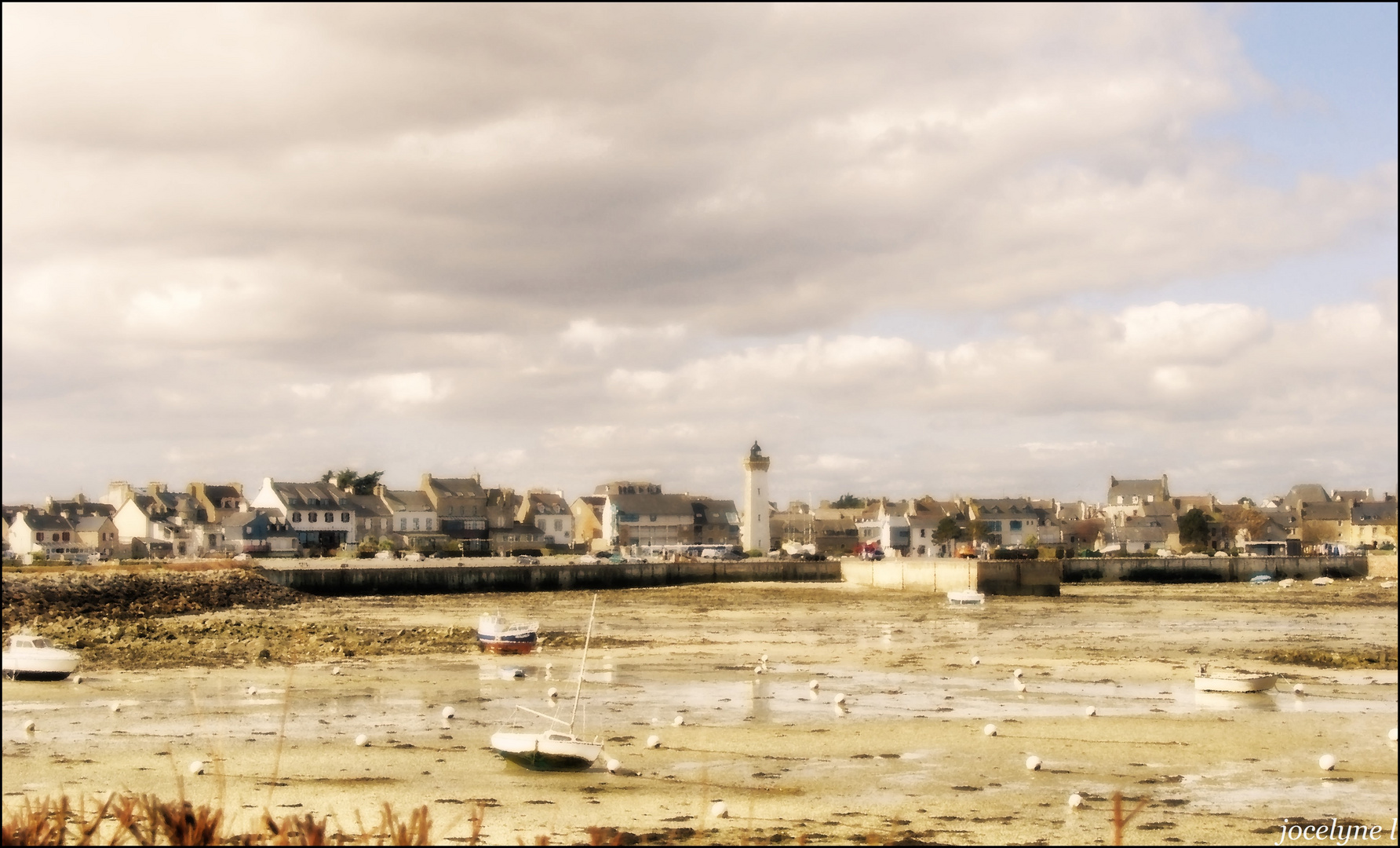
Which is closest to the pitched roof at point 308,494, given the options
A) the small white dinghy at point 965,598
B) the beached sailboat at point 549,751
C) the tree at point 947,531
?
the tree at point 947,531

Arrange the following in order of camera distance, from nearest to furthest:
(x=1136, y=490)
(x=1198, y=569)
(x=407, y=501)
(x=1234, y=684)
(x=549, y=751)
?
(x=549, y=751)
(x=1234, y=684)
(x=1198, y=569)
(x=407, y=501)
(x=1136, y=490)

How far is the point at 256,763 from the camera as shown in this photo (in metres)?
20.2

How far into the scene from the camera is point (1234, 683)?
28359 millimetres

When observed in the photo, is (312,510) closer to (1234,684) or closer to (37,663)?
(37,663)

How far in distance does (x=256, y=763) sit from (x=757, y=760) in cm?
791

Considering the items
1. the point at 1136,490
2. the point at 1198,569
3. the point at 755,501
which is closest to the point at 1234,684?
the point at 1198,569

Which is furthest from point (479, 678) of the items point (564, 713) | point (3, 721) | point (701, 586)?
point (701, 586)

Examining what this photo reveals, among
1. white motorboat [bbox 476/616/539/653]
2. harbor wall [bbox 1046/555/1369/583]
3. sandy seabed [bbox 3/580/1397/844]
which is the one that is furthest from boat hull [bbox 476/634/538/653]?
harbor wall [bbox 1046/555/1369/583]

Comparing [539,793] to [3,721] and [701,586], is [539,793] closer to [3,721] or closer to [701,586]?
[3,721]

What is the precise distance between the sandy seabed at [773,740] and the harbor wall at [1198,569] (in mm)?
49736

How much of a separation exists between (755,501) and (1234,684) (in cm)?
Answer: 8774

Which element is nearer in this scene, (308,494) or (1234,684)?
(1234,684)

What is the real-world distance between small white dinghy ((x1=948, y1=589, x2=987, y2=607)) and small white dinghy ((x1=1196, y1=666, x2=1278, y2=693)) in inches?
1343

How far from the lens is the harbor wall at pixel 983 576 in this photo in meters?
71.7
